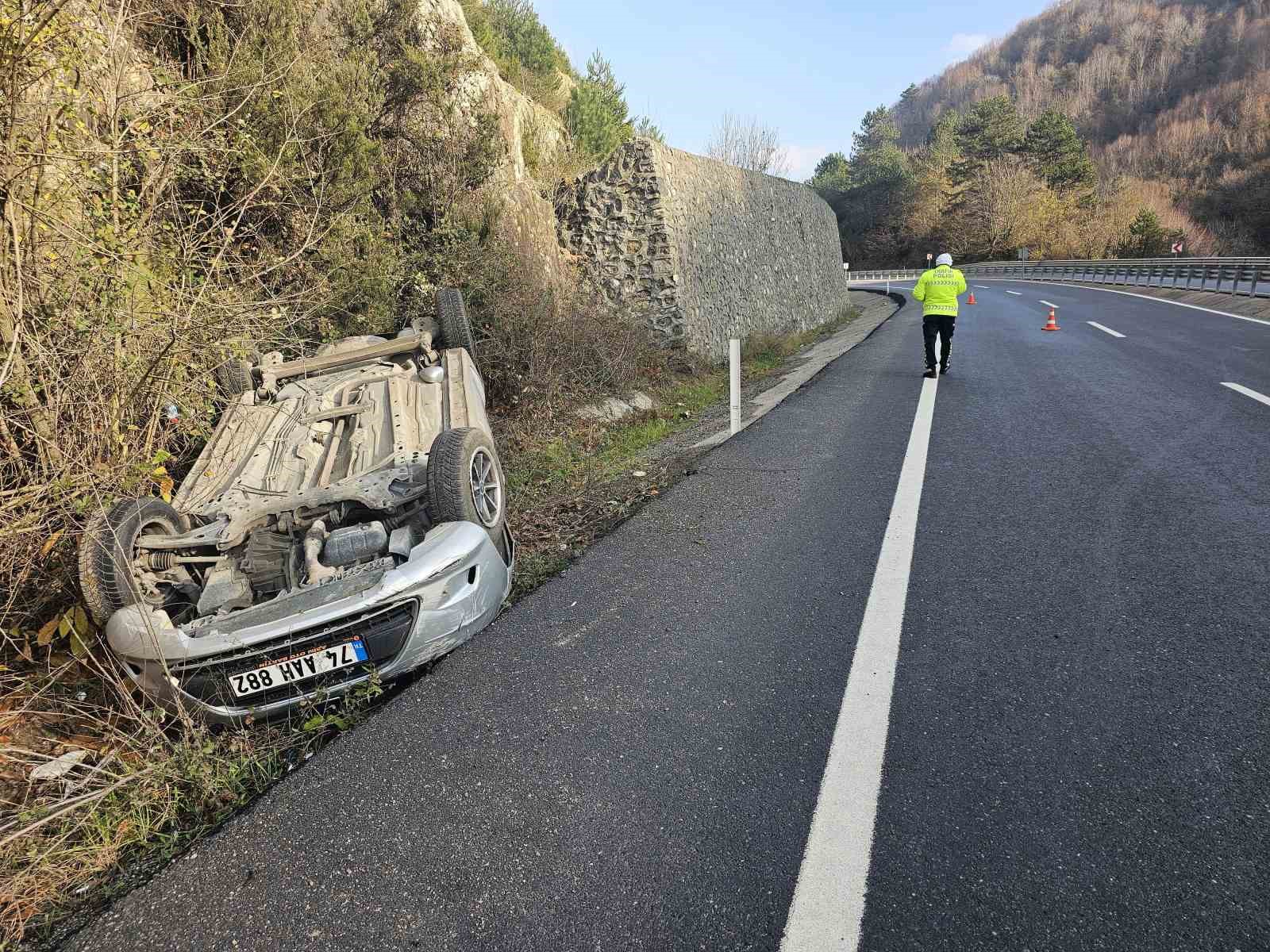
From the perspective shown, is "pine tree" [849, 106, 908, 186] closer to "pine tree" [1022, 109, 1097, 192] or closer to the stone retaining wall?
"pine tree" [1022, 109, 1097, 192]

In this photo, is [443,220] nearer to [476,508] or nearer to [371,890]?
[476,508]

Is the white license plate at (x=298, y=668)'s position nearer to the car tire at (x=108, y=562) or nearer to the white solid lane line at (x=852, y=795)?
the car tire at (x=108, y=562)

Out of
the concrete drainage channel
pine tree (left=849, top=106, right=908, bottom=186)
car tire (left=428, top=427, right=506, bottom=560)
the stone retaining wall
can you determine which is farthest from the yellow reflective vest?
pine tree (left=849, top=106, right=908, bottom=186)

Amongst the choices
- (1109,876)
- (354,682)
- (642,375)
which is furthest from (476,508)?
(642,375)

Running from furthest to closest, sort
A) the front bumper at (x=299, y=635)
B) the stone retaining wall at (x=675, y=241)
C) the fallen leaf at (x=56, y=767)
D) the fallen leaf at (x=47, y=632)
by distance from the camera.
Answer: the stone retaining wall at (x=675, y=241) → the fallen leaf at (x=47, y=632) → the front bumper at (x=299, y=635) → the fallen leaf at (x=56, y=767)

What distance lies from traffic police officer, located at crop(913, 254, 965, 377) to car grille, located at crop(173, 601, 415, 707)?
8.40 meters

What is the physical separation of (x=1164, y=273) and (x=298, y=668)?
31489 millimetres

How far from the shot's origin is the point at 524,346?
9.20 meters

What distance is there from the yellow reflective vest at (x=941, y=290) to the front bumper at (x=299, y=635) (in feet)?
26.9

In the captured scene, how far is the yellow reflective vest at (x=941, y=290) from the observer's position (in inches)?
375

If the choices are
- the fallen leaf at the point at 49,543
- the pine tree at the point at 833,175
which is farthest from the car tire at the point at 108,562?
the pine tree at the point at 833,175

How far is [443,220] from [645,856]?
8.61m

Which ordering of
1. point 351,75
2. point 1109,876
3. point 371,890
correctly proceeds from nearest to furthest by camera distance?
point 1109,876
point 371,890
point 351,75

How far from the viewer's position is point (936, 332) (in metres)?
9.71
